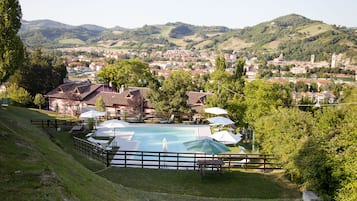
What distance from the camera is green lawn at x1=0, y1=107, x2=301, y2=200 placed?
6.57m

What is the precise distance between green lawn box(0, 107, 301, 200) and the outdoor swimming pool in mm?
5263

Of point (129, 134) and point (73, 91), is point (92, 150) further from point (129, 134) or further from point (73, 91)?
point (73, 91)

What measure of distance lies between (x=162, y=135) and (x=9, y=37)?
12182 millimetres

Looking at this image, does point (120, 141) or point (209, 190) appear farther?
point (120, 141)

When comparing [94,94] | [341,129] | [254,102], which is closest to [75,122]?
[94,94]

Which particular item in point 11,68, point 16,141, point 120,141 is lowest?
point 120,141

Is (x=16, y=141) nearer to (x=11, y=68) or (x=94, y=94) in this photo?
(x=11, y=68)

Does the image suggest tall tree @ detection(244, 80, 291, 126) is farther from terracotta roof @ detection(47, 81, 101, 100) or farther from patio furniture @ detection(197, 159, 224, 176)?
terracotta roof @ detection(47, 81, 101, 100)

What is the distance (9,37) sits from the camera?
20.7 metres

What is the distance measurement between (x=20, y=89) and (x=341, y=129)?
99.7 feet

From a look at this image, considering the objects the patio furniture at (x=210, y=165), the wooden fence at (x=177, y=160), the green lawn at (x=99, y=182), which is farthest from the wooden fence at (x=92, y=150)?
the patio furniture at (x=210, y=165)

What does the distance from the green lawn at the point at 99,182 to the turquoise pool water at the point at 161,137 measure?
5.24m

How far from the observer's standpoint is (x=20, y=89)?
31828 mm

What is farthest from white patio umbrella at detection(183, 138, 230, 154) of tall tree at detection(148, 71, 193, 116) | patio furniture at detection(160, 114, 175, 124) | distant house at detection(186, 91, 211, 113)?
distant house at detection(186, 91, 211, 113)
